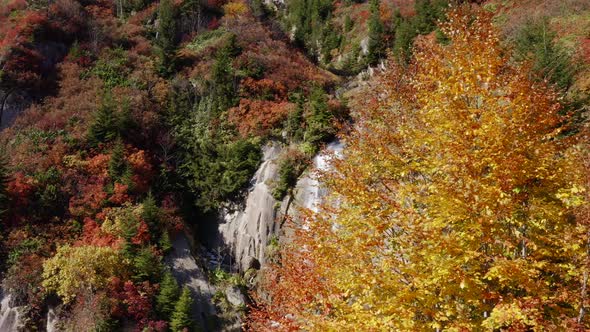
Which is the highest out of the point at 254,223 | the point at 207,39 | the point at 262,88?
the point at 207,39

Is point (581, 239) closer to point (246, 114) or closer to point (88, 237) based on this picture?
point (88, 237)

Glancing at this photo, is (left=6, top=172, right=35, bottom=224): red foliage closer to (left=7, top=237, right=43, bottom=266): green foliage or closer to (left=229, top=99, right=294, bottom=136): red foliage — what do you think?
(left=7, top=237, right=43, bottom=266): green foliage

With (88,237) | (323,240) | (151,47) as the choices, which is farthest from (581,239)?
(151,47)

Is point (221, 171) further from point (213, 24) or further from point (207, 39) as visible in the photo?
point (213, 24)

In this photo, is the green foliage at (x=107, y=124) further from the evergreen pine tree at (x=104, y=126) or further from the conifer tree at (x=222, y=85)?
the conifer tree at (x=222, y=85)

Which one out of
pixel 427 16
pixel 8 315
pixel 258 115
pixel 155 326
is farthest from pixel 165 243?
pixel 427 16

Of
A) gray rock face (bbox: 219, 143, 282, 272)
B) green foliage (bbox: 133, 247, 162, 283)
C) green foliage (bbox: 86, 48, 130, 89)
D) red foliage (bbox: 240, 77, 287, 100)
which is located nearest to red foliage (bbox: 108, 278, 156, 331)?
green foliage (bbox: 133, 247, 162, 283)
